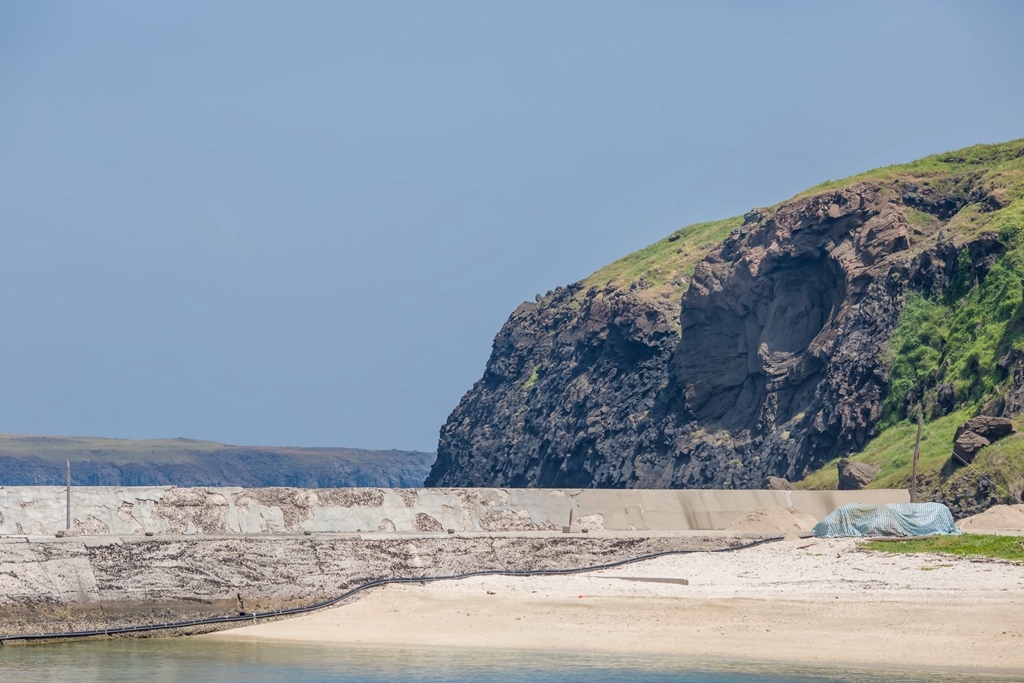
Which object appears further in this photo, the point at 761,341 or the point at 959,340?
the point at 761,341

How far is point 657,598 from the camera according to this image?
81.6 ft

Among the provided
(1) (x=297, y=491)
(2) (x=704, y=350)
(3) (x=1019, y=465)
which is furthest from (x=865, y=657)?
(2) (x=704, y=350)

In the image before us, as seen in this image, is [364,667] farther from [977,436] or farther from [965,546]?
[977,436]

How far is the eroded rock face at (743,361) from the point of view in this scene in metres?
76.8

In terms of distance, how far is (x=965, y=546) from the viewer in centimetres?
2878

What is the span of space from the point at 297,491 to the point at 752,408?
6330cm

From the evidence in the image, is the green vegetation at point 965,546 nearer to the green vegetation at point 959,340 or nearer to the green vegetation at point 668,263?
the green vegetation at point 959,340

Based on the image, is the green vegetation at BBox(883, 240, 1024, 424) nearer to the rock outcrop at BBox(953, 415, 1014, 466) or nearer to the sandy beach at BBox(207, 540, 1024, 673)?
the rock outcrop at BBox(953, 415, 1014, 466)

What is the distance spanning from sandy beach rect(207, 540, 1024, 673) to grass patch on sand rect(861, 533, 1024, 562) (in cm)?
65

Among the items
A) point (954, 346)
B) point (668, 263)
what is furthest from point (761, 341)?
point (668, 263)

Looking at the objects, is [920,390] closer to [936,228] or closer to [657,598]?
[936,228]

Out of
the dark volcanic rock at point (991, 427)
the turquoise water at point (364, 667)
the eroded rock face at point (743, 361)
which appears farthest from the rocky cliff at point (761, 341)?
the turquoise water at point (364, 667)

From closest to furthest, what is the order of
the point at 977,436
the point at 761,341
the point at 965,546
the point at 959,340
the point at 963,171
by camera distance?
the point at 965,546 → the point at 977,436 → the point at 959,340 → the point at 761,341 → the point at 963,171

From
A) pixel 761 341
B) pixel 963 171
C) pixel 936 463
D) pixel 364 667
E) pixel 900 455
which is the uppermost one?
pixel 963 171
